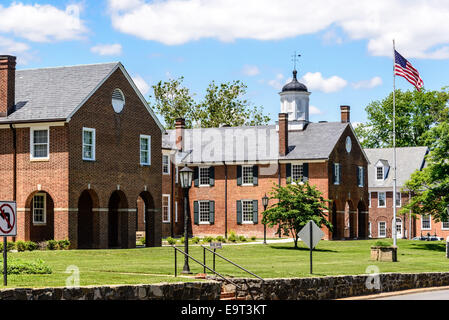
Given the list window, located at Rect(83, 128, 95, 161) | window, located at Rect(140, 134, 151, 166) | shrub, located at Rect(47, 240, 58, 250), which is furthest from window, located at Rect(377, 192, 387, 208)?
shrub, located at Rect(47, 240, 58, 250)

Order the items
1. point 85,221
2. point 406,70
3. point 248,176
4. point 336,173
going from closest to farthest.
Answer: point 85,221 → point 406,70 → point 336,173 → point 248,176

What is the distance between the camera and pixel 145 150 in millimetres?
43219

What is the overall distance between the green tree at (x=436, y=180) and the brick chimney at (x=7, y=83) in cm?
2688

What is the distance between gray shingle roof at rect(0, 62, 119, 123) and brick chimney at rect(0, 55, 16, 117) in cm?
39

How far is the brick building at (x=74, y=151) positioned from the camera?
1474 inches

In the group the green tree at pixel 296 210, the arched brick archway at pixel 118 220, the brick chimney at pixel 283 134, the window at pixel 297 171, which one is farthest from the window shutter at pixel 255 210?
the arched brick archway at pixel 118 220

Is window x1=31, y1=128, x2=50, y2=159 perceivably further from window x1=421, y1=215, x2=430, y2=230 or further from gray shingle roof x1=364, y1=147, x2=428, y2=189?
window x1=421, y1=215, x2=430, y2=230

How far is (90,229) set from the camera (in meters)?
40.4

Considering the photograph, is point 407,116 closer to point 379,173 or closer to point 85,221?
point 379,173

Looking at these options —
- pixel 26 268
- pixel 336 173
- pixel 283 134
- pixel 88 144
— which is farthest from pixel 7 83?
pixel 336 173

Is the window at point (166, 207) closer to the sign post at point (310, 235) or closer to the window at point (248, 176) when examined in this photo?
the window at point (248, 176)

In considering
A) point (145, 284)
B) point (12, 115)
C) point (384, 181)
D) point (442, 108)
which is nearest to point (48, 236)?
point (12, 115)

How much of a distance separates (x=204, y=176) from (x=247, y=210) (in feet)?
14.5

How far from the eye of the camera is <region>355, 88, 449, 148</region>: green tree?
3561 inches
